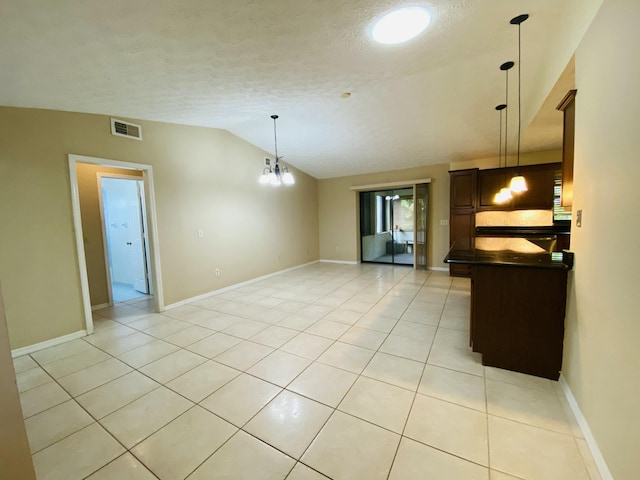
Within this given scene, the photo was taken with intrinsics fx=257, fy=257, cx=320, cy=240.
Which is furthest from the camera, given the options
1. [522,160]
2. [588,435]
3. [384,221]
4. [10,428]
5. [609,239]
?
[384,221]

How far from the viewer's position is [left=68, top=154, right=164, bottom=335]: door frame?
2.99 m

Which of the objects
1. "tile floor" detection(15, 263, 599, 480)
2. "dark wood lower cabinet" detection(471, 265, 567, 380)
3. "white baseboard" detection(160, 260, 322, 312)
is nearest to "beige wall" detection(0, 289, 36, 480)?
"tile floor" detection(15, 263, 599, 480)

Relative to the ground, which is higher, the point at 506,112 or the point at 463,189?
the point at 506,112

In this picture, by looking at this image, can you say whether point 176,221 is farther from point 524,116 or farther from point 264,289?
point 524,116

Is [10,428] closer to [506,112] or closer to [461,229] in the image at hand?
[506,112]

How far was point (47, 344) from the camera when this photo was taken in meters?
2.82

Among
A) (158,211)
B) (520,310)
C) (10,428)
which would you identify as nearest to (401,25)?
(520,310)

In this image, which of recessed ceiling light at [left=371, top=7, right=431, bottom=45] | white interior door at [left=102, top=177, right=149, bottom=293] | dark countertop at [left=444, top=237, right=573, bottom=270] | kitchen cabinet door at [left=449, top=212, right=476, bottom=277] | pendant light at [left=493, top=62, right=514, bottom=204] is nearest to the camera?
recessed ceiling light at [left=371, top=7, right=431, bottom=45]

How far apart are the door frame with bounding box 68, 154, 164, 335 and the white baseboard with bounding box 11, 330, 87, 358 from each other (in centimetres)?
9

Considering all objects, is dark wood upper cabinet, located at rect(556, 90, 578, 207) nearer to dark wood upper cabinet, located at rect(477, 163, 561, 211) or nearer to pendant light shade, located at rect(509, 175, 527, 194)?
pendant light shade, located at rect(509, 175, 527, 194)

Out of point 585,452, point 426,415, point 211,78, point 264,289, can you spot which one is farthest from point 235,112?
point 585,452

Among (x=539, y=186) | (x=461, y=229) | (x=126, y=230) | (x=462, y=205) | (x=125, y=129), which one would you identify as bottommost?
(x=461, y=229)

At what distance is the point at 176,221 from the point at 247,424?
3272 mm

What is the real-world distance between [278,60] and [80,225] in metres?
2.95
